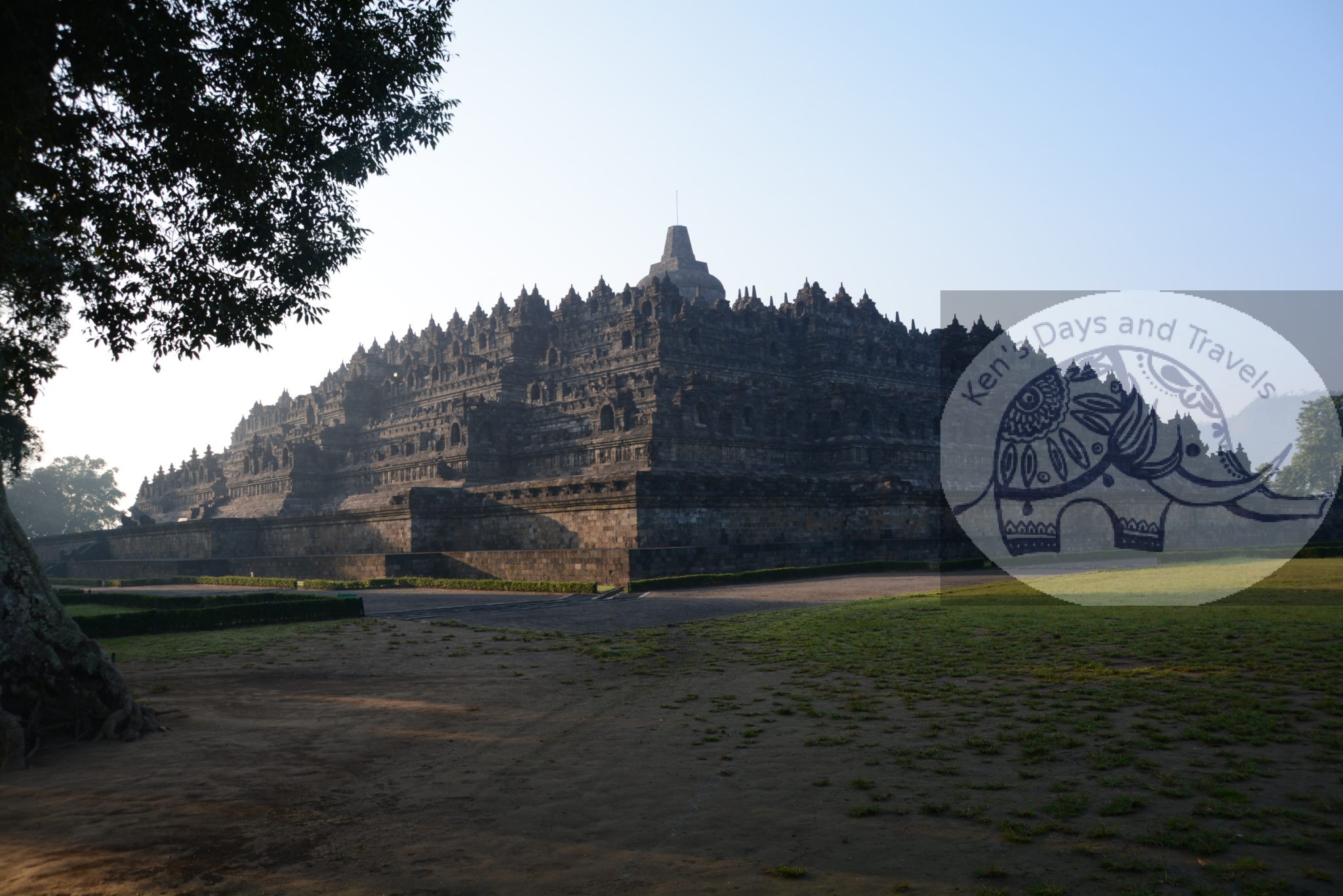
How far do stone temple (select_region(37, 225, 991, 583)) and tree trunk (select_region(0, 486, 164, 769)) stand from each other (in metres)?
19.7

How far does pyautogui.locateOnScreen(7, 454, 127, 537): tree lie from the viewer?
4136 inches

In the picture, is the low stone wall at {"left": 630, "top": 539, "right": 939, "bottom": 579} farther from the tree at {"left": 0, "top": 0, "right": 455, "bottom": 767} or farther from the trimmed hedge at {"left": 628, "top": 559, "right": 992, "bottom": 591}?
the tree at {"left": 0, "top": 0, "right": 455, "bottom": 767}

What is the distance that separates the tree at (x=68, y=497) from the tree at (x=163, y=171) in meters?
108

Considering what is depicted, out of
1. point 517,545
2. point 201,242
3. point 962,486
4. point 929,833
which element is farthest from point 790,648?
point 962,486

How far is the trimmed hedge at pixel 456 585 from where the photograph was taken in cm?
2820

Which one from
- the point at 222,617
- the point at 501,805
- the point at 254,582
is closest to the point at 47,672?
the point at 501,805

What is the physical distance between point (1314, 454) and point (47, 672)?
99.4 metres

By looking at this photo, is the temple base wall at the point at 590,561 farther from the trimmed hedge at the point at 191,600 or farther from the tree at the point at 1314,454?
the tree at the point at 1314,454

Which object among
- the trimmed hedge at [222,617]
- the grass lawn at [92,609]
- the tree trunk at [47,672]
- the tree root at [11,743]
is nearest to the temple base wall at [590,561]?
the trimmed hedge at [222,617]

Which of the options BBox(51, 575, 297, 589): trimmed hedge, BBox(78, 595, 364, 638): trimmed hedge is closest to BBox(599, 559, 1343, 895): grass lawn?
BBox(78, 595, 364, 638): trimmed hedge

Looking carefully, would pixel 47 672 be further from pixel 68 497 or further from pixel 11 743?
pixel 68 497

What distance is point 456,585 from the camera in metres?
31.8

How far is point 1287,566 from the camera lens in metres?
27.2

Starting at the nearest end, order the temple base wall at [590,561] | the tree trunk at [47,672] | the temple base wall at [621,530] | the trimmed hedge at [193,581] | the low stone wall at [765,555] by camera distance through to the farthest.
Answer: the tree trunk at [47,672] → the low stone wall at [765,555] → the temple base wall at [590,561] → the temple base wall at [621,530] → the trimmed hedge at [193,581]
